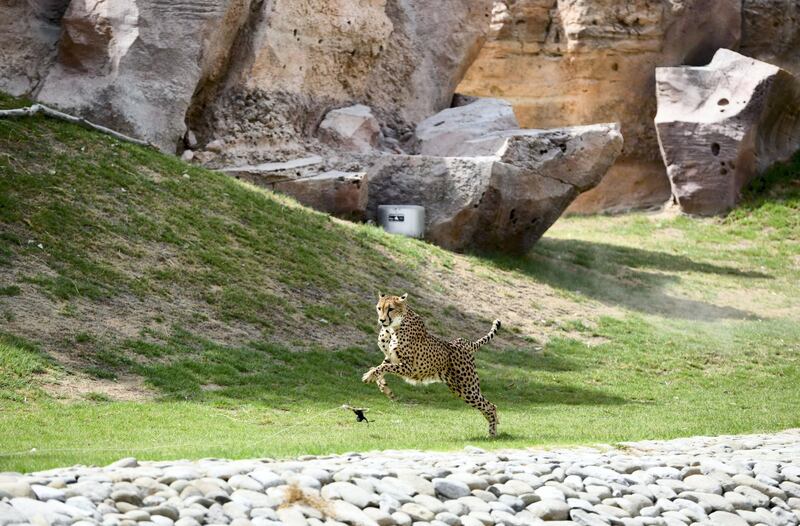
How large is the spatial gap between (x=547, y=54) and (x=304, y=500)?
29389 mm

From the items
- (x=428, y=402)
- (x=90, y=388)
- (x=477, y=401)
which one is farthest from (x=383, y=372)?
(x=428, y=402)

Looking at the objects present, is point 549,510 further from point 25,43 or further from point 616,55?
point 616,55

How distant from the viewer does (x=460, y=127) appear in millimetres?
27000

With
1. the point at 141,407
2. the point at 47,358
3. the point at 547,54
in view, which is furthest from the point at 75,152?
the point at 547,54

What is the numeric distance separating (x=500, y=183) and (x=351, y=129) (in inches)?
135

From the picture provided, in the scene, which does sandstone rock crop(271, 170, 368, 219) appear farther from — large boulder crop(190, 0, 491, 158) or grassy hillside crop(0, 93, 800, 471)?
large boulder crop(190, 0, 491, 158)

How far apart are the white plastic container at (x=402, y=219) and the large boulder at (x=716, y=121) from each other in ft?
33.6

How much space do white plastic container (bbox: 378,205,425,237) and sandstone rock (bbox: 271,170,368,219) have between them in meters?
0.58

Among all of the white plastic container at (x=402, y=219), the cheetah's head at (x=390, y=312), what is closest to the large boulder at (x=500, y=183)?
the white plastic container at (x=402, y=219)

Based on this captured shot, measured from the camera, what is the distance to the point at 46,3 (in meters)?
22.8

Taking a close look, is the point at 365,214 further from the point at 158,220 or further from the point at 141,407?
the point at 141,407

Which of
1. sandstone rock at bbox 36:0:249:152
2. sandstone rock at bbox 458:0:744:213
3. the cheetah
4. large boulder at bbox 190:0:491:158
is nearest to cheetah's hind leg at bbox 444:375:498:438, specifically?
the cheetah

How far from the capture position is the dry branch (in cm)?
1966

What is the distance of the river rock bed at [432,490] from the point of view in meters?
7.11
